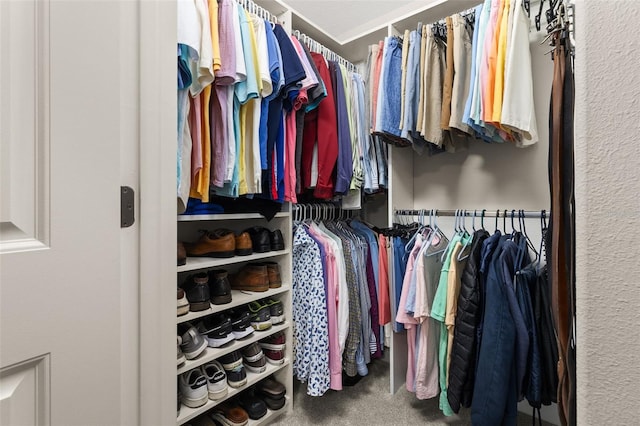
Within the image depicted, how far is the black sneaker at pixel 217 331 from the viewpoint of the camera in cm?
115

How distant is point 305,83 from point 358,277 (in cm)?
91

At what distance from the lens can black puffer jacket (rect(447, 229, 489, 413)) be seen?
108cm

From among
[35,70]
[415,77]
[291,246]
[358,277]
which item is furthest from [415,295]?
[35,70]

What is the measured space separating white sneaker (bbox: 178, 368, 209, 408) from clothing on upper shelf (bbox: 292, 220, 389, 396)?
0.43 metres

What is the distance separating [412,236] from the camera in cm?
149

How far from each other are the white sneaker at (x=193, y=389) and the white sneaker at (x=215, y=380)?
25mm

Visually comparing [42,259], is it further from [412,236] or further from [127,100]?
[412,236]

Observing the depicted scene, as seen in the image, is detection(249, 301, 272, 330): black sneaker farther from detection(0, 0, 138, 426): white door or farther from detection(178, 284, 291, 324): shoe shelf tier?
detection(0, 0, 138, 426): white door

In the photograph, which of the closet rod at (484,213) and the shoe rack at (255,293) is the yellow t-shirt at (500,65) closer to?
the closet rod at (484,213)

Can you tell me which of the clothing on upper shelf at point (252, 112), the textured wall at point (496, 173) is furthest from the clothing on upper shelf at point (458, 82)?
the clothing on upper shelf at point (252, 112)

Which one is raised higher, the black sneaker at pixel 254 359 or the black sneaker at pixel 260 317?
the black sneaker at pixel 260 317

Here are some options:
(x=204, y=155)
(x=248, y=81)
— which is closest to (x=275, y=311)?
(x=204, y=155)

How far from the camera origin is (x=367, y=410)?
4.53 ft

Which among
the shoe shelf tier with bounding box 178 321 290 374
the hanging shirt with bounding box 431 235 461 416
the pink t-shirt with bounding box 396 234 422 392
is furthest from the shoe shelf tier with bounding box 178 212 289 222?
the hanging shirt with bounding box 431 235 461 416
